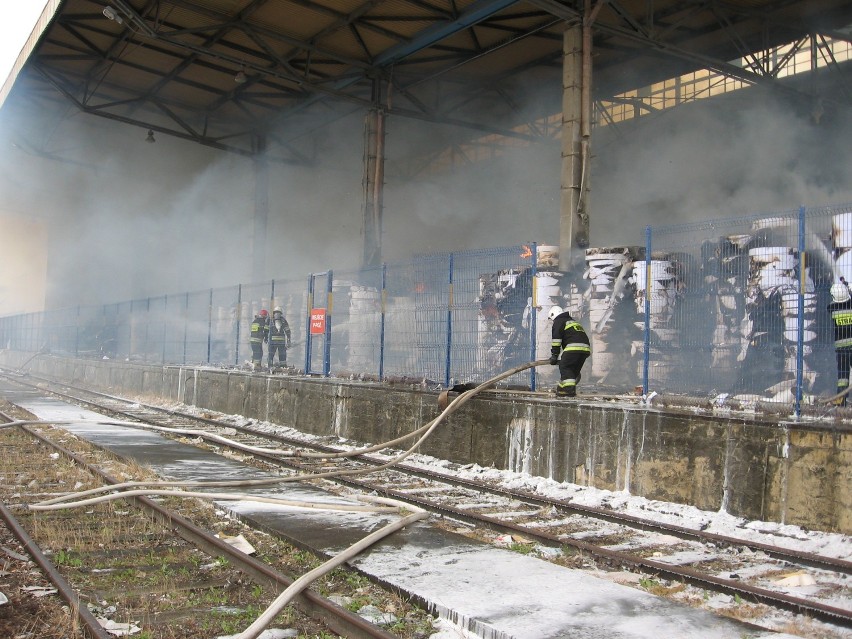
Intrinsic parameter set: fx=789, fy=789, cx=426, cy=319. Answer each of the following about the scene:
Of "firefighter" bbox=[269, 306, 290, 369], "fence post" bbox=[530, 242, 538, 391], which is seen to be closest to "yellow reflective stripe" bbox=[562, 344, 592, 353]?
"fence post" bbox=[530, 242, 538, 391]

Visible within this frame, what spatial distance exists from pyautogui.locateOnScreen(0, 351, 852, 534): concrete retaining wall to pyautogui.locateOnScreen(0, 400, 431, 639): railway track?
3.73 m

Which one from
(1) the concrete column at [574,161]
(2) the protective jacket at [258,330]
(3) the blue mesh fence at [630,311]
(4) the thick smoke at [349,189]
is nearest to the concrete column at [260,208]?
(4) the thick smoke at [349,189]

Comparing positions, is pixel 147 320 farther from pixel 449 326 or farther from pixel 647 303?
pixel 647 303

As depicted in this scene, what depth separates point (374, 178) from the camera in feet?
76.6

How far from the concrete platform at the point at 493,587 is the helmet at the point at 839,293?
4.20 metres

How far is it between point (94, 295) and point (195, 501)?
34.1m

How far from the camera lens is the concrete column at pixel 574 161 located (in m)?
16.6

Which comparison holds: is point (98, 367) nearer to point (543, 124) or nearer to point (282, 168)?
point (282, 168)

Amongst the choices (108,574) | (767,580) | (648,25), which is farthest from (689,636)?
(648,25)

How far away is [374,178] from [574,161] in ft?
26.7

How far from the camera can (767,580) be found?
5277mm

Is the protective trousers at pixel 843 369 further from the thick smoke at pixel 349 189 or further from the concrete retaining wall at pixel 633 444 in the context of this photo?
the thick smoke at pixel 349 189

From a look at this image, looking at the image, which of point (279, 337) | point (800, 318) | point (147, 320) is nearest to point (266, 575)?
point (800, 318)

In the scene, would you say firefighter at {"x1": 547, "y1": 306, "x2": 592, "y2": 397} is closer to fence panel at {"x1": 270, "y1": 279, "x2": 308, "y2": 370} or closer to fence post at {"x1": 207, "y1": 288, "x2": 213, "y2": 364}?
fence panel at {"x1": 270, "y1": 279, "x2": 308, "y2": 370}
